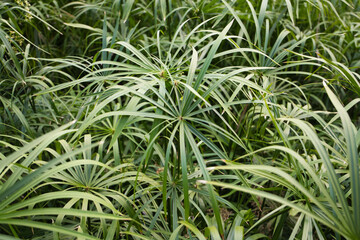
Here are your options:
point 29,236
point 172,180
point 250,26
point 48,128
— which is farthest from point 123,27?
point 29,236

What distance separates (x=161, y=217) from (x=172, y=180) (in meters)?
0.13

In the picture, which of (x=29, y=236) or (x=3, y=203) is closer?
(x=3, y=203)

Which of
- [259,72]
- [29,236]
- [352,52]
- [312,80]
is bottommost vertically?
[29,236]

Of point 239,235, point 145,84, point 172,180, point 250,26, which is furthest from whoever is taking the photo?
point 250,26

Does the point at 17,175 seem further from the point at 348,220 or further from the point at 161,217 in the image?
the point at 348,220

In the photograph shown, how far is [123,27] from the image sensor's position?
1.61 meters

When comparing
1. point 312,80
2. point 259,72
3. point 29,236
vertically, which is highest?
point 259,72

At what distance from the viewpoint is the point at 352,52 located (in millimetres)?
1893

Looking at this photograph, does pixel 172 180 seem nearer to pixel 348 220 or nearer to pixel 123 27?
pixel 348 220

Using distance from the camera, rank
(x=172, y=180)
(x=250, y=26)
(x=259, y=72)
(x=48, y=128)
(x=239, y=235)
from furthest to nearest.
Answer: (x=250, y=26), (x=48, y=128), (x=259, y=72), (x=172, y=180), (x=239, y=235)

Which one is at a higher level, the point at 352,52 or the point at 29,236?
the point at 352,52

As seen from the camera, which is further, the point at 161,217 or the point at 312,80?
the point at 312,80

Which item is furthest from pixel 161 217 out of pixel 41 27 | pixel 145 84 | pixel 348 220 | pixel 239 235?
pixel 41 27

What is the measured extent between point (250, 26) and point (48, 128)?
126cm
